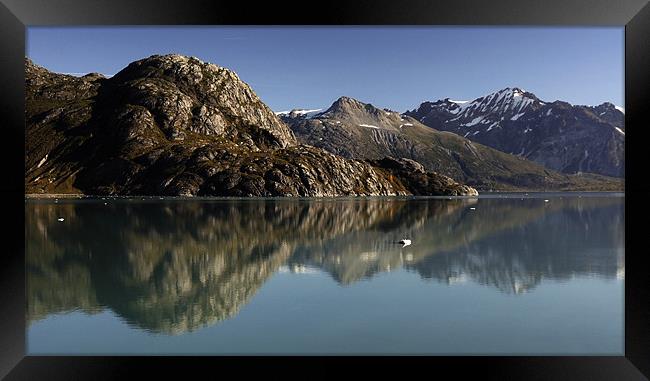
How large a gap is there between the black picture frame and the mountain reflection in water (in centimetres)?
867

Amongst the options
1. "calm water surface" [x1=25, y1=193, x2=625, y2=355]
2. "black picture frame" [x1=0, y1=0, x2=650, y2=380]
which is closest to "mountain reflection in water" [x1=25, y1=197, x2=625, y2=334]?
"calm water surface" [x1=25, y1=193, x2=625, y2=355]

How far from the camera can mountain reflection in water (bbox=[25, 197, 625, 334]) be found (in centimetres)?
2234

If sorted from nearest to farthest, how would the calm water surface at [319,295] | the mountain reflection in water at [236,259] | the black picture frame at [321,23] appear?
the black picture frame at [321,23] < the calm water surface at [319,295] < the mountain reflection in water at [236,259]

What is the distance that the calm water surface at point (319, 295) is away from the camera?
53.6 feet

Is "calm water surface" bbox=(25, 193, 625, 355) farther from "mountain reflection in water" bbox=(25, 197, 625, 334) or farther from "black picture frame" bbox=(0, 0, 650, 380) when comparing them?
"black picture frame" bbox=(0, 0, 650, 380)

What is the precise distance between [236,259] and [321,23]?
26.8 m

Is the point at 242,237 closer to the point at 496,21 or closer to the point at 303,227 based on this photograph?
the point at 303,227

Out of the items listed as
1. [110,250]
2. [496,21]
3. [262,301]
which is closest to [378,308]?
[262,301]

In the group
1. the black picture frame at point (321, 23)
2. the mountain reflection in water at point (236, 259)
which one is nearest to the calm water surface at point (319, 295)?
the mountain reflection in water at point (236, 259)

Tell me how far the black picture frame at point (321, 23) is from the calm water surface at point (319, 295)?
6.29 metres

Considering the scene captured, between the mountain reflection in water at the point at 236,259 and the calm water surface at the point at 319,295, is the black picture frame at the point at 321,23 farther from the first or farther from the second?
the mountain reflection in water at the point at 236,259

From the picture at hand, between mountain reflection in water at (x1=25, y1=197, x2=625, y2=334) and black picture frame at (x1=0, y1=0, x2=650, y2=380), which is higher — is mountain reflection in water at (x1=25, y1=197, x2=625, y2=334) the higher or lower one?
the lower one

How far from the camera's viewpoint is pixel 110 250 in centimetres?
3944

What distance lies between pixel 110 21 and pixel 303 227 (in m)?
49.7
